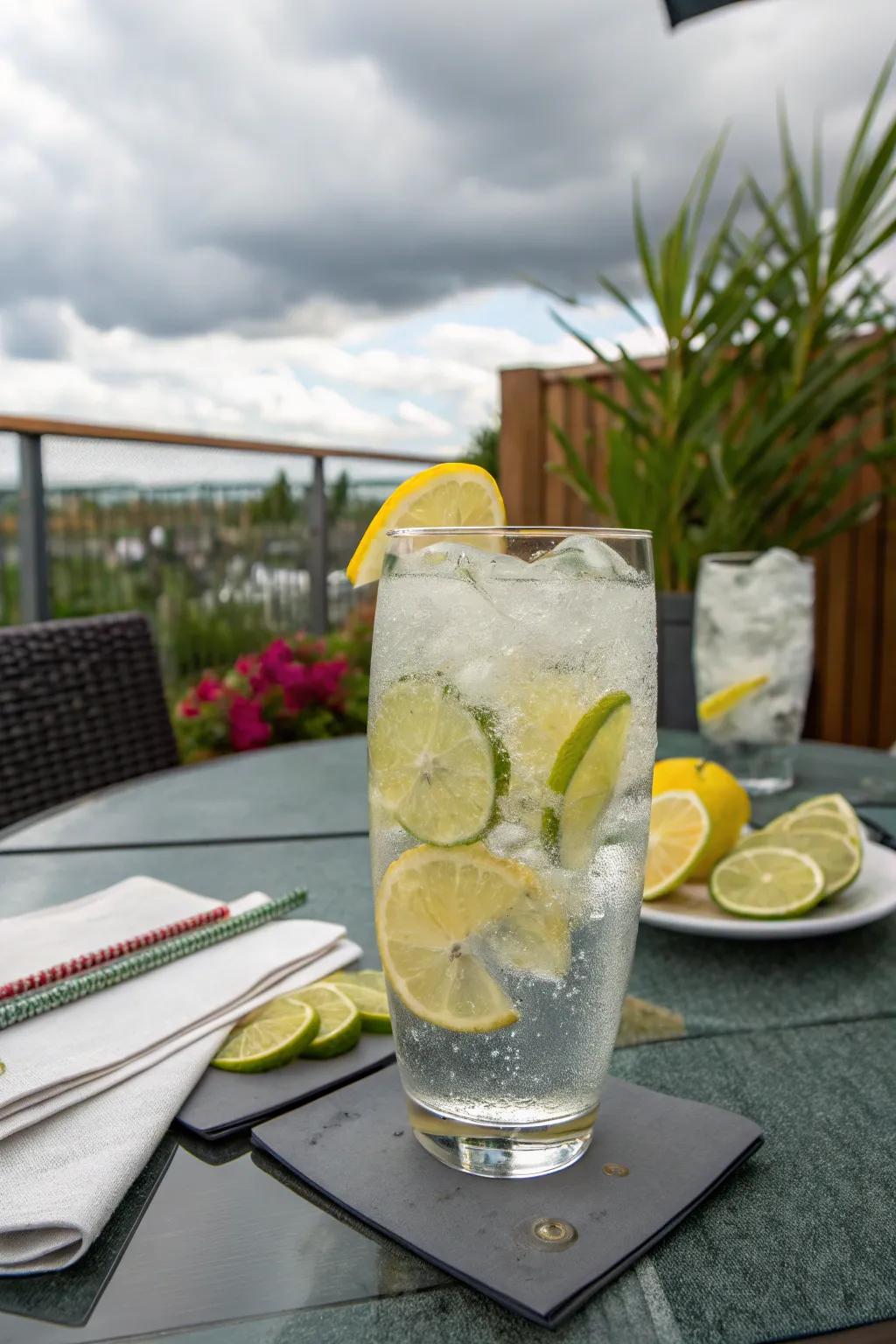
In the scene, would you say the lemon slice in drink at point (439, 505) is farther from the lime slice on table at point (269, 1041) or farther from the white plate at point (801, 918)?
the white plate at point (801, 918)

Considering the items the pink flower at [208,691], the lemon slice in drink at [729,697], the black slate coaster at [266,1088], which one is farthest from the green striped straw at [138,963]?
the pink flower at [208,691]

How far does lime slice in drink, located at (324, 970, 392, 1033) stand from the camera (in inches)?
25.2

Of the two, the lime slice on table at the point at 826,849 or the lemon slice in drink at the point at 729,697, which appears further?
the lemon slice in drink at the point at 729,697

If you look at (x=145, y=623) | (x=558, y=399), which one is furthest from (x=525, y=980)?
(x=558, y=399)

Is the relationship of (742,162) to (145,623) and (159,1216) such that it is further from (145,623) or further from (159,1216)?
(159,1216)

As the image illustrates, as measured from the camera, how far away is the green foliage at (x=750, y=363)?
2674 millimetres

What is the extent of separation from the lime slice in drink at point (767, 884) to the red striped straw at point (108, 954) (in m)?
0.43

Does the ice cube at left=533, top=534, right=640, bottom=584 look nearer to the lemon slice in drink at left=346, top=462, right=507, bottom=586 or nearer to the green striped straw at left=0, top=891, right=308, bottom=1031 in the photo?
the lemon slice in drink at left=346, top=462, right=507, bottom=586

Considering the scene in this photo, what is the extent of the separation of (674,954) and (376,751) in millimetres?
421

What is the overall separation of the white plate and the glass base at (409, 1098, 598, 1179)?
32cm

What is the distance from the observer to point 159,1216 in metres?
0.46

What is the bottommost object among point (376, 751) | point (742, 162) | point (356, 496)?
point (376, 751)

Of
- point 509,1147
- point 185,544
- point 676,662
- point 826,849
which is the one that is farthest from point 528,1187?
point 185,544

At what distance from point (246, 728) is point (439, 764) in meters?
3.05
